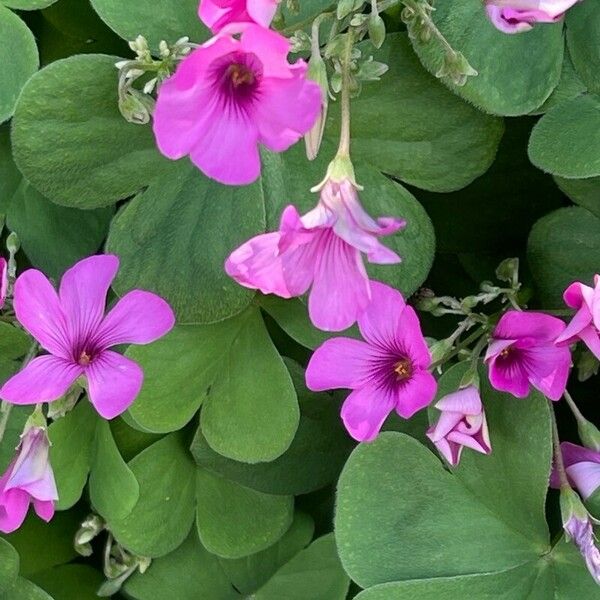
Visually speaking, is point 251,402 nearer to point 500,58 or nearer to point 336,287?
point 336,287

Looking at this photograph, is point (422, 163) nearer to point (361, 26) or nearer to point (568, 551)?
point (361, 26)

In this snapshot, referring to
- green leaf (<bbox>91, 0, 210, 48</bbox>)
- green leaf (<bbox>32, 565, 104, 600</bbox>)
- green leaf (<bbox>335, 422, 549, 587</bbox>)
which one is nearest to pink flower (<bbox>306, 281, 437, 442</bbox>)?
green leaf (<bbox>335, 422, 549, 587</bbox>)

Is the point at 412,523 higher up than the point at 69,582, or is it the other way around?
the point at 412,523

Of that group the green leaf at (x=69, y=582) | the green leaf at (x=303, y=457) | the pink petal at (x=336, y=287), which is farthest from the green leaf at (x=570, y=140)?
the green leaf at (x=69, y=582)

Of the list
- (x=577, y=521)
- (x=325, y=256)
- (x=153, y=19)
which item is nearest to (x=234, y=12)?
(x=325, y=256)

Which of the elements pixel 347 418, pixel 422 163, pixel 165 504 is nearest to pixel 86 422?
pixel 165 504

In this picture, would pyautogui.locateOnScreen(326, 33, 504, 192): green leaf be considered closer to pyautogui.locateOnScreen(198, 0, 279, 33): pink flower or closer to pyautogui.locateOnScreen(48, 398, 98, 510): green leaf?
pyautogui.locateOnScreen(198, 0, 279, 33): pink flower
